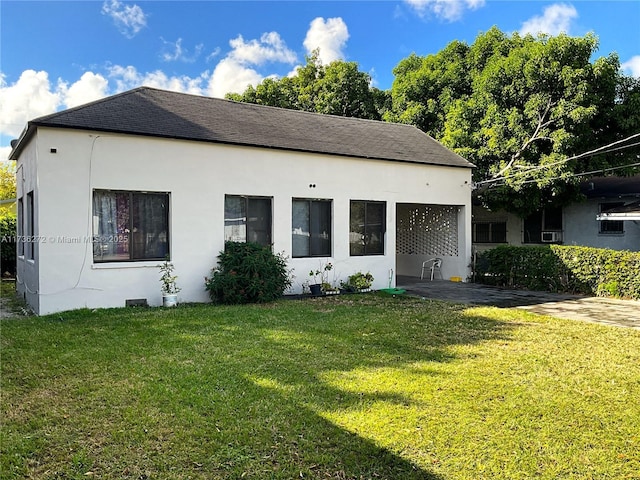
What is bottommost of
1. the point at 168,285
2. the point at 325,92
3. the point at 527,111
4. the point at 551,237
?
the point at 168,285

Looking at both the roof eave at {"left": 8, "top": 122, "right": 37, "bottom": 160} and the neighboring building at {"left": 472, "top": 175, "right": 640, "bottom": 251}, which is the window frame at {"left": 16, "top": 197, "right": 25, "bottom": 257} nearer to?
the roof eave at {"left": 8, "top": 122, "right": 37, "bottom": 160}

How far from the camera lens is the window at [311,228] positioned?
12578 mm

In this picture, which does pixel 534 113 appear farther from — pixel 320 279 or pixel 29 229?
pixel 29 229

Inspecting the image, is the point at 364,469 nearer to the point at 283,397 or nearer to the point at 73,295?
the point at 283,397

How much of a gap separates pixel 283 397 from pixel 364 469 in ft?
5.09

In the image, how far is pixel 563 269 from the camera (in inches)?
527

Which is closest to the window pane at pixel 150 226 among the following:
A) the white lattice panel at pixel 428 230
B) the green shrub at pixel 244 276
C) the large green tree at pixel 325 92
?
the green shrub at pixel 244 276

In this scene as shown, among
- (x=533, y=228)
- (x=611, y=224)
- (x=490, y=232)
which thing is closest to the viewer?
(x=611, y=224)

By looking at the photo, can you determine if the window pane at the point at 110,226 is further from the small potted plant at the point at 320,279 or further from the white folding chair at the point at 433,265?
the white folding chair at the point at 433,265

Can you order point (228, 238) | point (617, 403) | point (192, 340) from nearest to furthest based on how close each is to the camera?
point (617, 403) < point (192, 340) < point (228, 238)

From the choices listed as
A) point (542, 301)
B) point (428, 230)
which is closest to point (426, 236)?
point (428, 230)

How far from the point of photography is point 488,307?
1074 centimetres

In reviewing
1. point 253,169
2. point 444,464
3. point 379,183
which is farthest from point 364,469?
point 379,183

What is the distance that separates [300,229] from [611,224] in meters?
13.7
